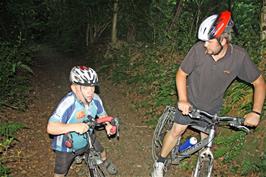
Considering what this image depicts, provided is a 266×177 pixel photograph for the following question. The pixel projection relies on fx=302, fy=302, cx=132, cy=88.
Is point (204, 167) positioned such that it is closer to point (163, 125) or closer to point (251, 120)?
point (251, 120)

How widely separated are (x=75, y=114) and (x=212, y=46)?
7.41 feet

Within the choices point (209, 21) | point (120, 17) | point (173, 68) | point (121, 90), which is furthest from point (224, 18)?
point (120, 17)

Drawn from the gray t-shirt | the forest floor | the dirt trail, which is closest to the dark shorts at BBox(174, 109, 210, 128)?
the gray t-shirt

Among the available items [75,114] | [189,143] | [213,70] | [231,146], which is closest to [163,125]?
[189,143]

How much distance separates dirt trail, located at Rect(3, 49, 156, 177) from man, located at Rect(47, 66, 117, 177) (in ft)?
4.90

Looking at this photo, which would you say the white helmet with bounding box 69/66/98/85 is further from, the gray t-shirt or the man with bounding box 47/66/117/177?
the gray t-shirt

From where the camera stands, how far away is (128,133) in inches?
345

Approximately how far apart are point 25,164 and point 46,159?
50cm

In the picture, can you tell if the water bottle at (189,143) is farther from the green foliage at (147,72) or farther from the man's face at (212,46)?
the green foliage at (147,72)

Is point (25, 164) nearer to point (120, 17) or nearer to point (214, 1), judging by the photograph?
point (214, 1)

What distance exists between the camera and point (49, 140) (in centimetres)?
829

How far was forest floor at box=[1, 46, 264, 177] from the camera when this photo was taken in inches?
272

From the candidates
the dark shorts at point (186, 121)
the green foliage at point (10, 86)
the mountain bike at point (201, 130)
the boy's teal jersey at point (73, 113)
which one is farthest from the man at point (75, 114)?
the green foliage at point (10, 86)

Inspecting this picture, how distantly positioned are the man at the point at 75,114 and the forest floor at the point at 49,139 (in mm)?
1541
